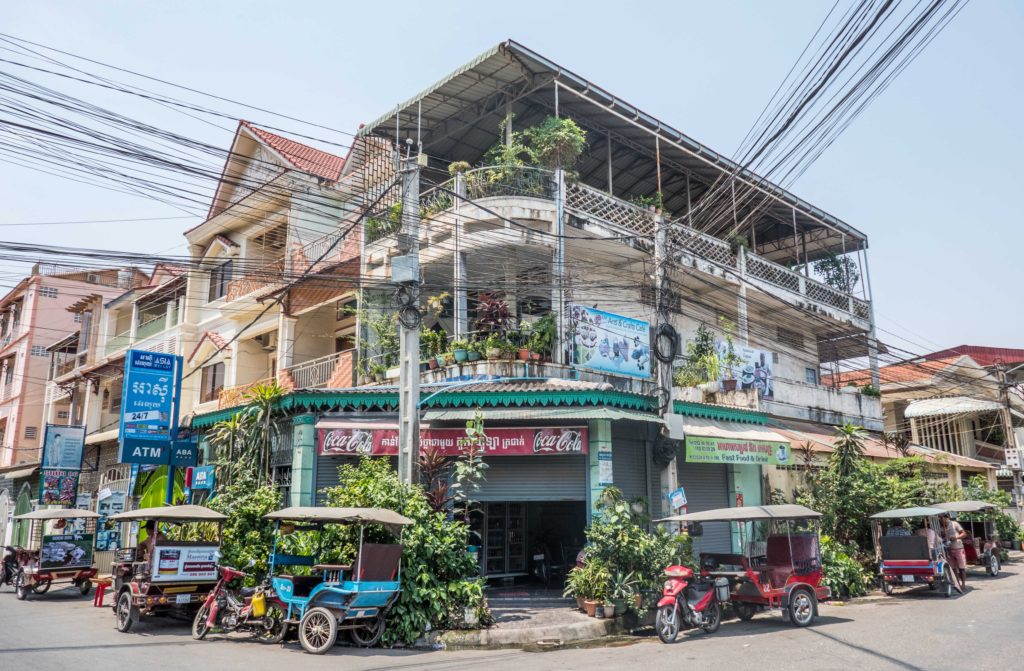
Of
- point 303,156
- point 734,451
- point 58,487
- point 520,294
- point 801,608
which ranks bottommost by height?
point 801,608

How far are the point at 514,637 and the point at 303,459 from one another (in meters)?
6.16

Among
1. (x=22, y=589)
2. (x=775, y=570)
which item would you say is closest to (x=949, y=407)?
(x=775, y=570)

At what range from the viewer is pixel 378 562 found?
11.2 metres

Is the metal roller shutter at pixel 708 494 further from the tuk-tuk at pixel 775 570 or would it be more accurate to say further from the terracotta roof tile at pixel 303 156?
the terracotta roof tile at pixel 303 156

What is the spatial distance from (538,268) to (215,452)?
899 centimetres

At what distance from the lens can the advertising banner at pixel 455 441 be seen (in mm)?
15031

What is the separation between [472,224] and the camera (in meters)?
18.1

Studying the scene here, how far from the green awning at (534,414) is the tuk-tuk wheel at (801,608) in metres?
3.97

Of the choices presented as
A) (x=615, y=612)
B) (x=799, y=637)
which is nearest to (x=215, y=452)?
(x=615, y=612)

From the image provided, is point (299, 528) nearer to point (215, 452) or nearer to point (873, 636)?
point (215, 452)

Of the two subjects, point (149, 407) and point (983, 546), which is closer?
point (149, 407)

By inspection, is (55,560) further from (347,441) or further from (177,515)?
(347,441)

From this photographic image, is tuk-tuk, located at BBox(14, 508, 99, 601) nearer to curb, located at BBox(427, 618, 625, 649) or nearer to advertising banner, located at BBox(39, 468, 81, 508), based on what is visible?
advertising banner, located at BBox(39, 468, 81, 508)

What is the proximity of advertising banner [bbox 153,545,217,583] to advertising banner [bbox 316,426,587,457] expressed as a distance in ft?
9.43
